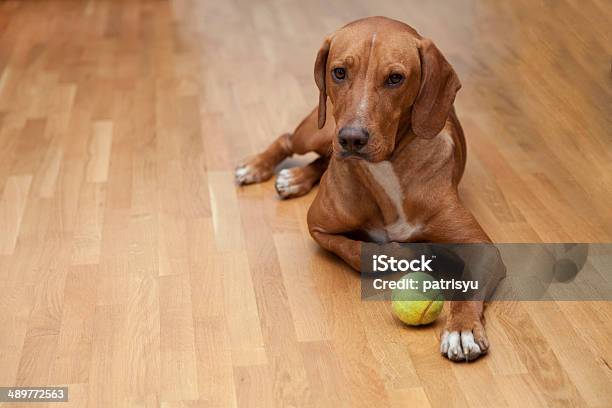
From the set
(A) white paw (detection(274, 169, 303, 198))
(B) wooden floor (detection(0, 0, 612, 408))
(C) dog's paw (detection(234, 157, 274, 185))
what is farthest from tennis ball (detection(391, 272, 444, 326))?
(C) dog's paw (detection(234, 157, 274, 185))

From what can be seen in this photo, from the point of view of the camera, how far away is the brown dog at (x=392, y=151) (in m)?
2.57

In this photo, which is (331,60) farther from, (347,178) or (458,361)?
(458,361)

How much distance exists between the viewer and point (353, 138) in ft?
8.39

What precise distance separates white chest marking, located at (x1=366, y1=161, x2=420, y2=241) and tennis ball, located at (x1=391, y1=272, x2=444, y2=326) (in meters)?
0.23

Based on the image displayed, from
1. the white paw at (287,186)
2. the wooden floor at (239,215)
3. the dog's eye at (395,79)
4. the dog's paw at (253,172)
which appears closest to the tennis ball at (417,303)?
the wooden floor at (239,215)

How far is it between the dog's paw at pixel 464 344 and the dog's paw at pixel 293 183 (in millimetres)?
1051

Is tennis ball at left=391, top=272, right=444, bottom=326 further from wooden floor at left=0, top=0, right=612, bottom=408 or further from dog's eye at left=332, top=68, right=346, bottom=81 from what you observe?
dog's eye at left=332, top=68, right=346, bottom=81

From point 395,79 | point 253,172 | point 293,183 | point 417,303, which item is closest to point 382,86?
point 395,79

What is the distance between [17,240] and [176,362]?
96 cm

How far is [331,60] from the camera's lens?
268cm

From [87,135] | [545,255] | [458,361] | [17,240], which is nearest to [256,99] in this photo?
[87,135]

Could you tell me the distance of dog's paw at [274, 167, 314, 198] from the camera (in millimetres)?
3414

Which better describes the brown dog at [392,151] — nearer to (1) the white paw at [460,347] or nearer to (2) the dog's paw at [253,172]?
(1) the white paw at [460,347]

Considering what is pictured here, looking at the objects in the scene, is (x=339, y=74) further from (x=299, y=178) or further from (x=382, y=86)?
(x=299, y=178)
